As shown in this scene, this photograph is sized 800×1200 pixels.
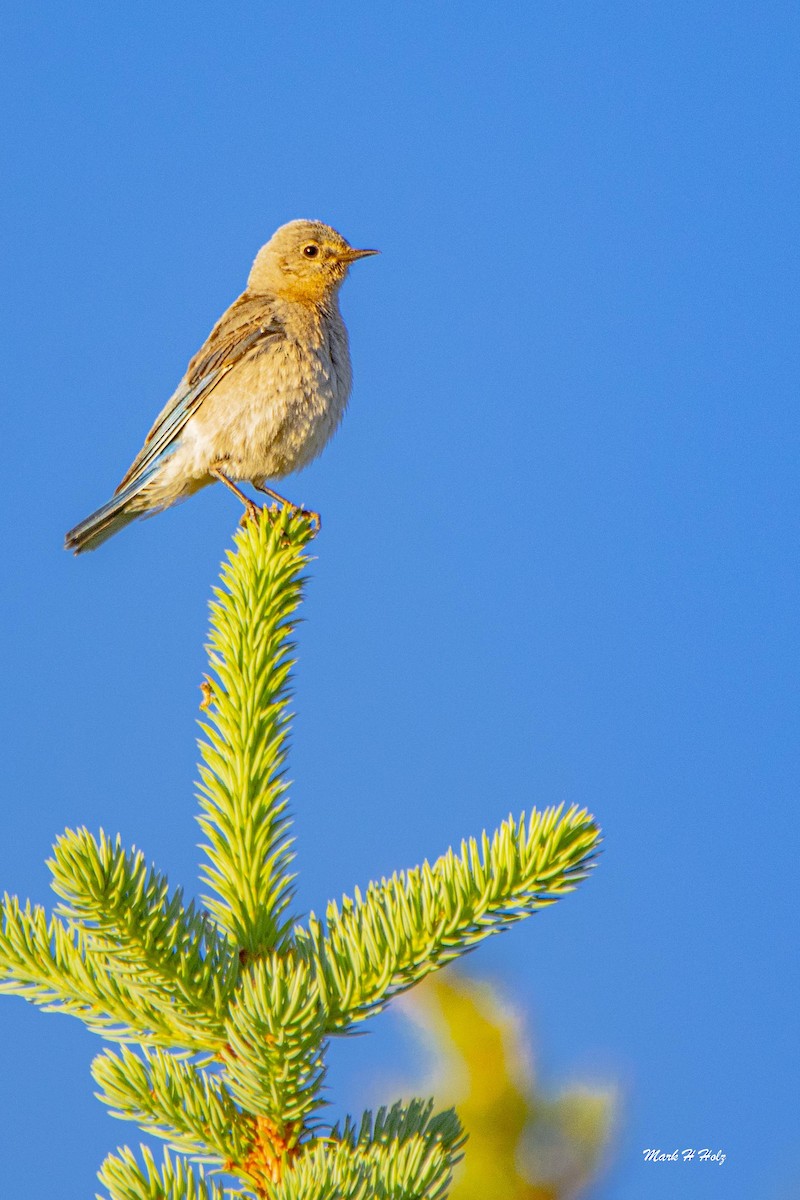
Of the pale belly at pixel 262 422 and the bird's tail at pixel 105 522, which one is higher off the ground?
the pale belly at pixel 262 422

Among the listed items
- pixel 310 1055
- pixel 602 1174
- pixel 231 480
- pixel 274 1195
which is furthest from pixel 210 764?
pixel 231 480

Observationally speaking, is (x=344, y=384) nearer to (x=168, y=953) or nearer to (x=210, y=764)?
(x=210, y=764)

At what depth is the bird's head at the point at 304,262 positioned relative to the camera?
7109 millimetres

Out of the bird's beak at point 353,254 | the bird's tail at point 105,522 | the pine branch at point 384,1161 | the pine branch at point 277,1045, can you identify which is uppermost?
the bird's beak at point 353,254

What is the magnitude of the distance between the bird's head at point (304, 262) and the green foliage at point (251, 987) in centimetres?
540

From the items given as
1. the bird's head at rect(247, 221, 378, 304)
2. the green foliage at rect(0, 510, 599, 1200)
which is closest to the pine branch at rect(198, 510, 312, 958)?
the green foliage at rect(0, 510, 599, 1200)

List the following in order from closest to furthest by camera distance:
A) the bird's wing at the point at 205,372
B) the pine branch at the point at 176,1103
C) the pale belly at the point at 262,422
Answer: the pine branch at the point at 176,1103, the pale belly at the point at 262,422, the bird's wing at the point at 205,372

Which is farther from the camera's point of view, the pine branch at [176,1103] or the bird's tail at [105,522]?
the bird's tail at [105,522]

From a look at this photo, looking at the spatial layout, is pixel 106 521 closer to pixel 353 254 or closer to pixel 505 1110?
pixel 353 254

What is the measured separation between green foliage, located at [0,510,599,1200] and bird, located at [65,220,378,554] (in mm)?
3914

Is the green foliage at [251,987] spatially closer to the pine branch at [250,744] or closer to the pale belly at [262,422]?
the pine branch at [250,744]

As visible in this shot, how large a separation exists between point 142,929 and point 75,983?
0.19 meters

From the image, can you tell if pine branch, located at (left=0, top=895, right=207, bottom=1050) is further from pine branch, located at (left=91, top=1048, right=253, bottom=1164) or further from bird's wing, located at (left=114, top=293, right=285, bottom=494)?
bird's wing, located at (left=114, top=293, right=285, bottom=494)

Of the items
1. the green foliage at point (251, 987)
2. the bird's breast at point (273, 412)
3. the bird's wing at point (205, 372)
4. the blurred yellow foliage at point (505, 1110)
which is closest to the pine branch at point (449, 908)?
the green foliage at point (251, 987)
